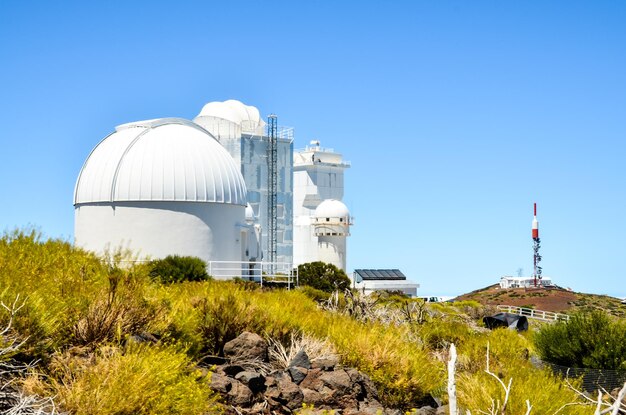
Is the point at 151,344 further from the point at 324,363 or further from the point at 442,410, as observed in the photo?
the point at 442,410

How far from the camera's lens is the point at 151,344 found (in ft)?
33.0

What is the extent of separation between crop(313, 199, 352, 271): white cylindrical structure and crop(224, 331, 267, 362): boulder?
41.1m

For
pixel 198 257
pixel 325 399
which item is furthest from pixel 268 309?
pixel 198 257

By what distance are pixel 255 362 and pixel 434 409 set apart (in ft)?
8.96

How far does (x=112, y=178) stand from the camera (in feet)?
101

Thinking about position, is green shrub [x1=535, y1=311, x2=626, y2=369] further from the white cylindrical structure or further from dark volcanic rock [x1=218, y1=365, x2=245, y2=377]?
the white cylindrical structure

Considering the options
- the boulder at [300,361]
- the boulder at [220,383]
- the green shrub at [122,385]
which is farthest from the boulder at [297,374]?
the green shrub at [122,385]

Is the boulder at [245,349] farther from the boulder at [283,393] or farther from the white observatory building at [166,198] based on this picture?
the white observatory building at [166,198]

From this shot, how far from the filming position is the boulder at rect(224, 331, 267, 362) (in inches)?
451

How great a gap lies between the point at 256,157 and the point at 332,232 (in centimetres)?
751

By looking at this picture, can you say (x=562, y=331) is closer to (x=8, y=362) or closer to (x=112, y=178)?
(x=8, y=362)

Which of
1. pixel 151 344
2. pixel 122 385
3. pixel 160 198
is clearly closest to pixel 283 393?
pixel 151 344

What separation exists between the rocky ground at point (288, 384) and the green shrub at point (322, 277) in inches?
966

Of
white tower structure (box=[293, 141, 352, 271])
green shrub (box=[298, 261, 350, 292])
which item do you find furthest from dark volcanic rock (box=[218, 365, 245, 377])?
white tower structure (box=[293, 141, 352, 271])
